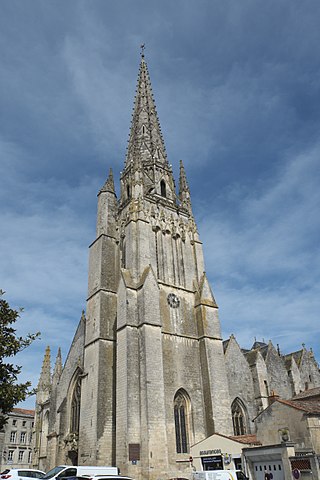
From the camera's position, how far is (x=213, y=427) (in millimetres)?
20422

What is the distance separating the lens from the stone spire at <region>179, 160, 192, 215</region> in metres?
29.7

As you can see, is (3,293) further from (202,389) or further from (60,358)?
(60,358)

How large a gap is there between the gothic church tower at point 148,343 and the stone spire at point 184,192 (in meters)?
0.62

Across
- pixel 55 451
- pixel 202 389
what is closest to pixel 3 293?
pixel 202 389

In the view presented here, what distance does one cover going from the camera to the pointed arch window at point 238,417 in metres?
23.2

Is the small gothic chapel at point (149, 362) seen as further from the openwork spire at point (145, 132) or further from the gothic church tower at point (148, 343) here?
the openwork spire at point (145, 132)

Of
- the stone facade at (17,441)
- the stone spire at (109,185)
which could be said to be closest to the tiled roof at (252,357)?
the stone spire at (109,185)

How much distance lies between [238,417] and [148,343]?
8065 millimetres

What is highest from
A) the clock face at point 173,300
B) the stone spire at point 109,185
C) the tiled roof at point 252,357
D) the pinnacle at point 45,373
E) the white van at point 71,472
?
the stone spire at point 109,185

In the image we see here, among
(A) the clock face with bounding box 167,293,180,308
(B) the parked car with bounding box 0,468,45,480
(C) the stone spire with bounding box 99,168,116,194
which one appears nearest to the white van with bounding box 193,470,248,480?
(B) the parked car with bounding box 0,468,45,480

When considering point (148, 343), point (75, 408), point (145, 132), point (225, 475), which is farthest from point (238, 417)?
point (145, 132)

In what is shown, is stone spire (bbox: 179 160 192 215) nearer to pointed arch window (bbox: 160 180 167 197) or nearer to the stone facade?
pointed arch window (bbox: 160 180 167 197)

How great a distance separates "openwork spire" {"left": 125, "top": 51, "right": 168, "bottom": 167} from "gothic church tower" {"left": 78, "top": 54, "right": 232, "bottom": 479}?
9.86ft

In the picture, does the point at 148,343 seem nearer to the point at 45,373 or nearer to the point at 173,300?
the point at 173,300
